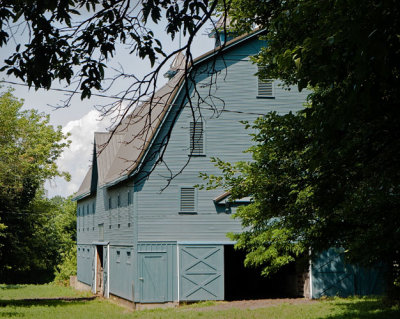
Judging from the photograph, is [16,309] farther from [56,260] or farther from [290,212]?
[56,260]

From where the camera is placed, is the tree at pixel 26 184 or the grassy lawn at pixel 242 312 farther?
the tree at pixel 26 184

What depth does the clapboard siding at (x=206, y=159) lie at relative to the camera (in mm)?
24391

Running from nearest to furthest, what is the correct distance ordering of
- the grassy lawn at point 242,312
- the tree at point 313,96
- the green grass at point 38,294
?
the tree at point 313,96 < the grassy lawn at point 242,312 < the green grass at point 38,294

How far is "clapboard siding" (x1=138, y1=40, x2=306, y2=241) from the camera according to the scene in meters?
24.4

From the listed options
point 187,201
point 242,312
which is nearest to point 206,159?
point 187,201

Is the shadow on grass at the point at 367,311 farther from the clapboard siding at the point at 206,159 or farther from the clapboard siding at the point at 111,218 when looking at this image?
the clapboard siding at the point at 111,218

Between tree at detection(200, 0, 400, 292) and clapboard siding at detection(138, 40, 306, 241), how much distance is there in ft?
29.4

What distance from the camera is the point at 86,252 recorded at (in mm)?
39531

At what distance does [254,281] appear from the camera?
104 ft

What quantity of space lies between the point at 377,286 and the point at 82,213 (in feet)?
81.5

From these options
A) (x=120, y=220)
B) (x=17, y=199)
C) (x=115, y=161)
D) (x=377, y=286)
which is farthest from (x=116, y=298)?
(x=377, y=286)

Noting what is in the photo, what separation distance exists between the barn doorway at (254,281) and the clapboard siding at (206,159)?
2440mm

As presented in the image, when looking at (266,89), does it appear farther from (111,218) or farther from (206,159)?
(111,218)

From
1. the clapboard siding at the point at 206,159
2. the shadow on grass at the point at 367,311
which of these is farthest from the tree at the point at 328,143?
the clapboard siding at the point at 206,159
